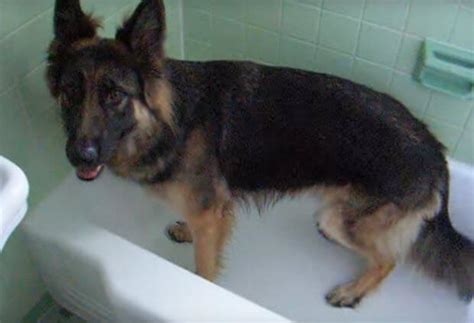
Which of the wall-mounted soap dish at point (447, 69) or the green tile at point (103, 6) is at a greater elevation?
the green tile at point (103, 6)

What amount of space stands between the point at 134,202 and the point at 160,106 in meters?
0.59

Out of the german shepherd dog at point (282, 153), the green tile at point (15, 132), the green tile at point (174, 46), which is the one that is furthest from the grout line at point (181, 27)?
the green tile at point (15, 132)

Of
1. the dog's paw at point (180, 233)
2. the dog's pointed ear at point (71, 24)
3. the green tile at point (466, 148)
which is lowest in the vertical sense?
the dog's paw at point (180, 233)

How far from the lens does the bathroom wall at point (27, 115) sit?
3.83ft

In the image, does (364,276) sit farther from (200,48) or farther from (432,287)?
(200,48)

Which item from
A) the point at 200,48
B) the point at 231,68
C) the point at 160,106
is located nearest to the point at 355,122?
the point at 231,68

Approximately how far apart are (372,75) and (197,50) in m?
0.68

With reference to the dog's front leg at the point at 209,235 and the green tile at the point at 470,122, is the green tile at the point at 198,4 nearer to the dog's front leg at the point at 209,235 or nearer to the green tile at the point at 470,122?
the dog's front leg at the point at 209,235

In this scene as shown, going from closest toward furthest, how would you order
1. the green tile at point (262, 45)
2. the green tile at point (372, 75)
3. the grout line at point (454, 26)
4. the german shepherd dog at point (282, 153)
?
the german shepherd dog at point (282, 153), the grout line at point (454, 26), the green tile at point (372, 75), the green tile at point (262, 45)

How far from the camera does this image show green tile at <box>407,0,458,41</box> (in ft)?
4.32

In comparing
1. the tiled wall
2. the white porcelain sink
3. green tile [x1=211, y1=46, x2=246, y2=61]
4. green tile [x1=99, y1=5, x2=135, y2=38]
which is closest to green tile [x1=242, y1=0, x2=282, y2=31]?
the tiled wall

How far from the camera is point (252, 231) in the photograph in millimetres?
1781

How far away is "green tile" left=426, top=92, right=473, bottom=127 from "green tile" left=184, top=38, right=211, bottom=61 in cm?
82

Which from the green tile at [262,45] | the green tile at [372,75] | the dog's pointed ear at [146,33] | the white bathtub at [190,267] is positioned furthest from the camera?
the green tile at [262,45]
